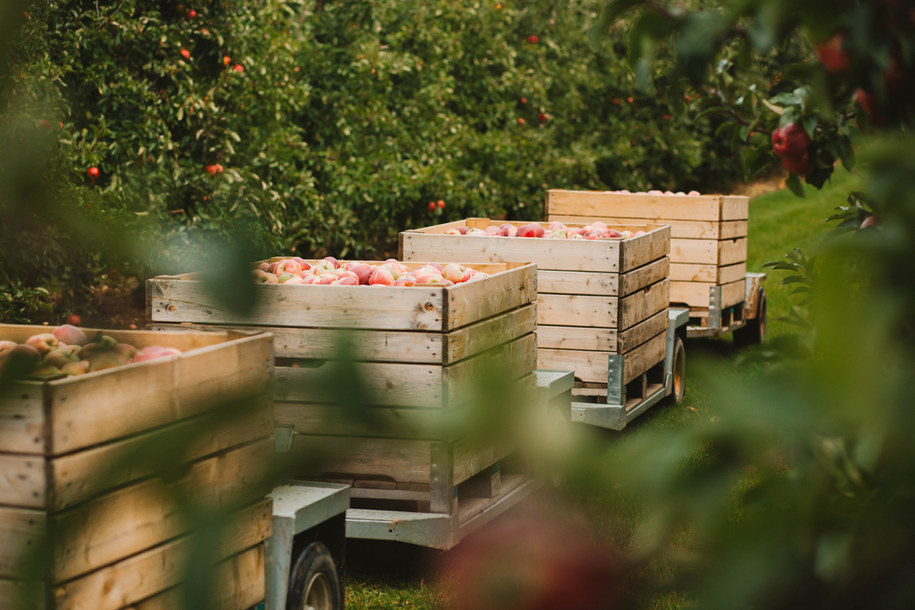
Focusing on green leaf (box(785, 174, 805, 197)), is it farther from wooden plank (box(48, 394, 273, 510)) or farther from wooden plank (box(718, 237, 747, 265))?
wooden plank (box(718, 237, 747, 265))

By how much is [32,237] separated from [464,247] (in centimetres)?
471

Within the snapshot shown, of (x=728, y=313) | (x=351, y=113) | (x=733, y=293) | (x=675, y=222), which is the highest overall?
(x=351, y=113)

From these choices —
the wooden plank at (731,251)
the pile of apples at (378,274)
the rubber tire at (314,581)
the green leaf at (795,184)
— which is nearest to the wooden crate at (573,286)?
the pile of apples at (378,274)

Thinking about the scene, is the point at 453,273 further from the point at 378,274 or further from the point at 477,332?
the point at 477,332

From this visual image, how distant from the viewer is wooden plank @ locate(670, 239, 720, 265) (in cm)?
727

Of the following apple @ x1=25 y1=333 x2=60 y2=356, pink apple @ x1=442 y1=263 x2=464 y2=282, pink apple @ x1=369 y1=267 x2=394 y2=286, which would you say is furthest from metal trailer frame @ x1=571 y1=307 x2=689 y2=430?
apple @ x1=25 y1=333 x2=60 y2=356

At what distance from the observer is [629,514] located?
0.48 m

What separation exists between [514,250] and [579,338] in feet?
1.74

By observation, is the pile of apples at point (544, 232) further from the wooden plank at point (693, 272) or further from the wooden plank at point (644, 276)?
the wooden plank at point (693, 272)

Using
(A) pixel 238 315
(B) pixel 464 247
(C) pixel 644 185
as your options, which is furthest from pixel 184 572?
(C) pixel 644 185

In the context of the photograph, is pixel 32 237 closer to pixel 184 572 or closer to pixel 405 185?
pixel 184 572

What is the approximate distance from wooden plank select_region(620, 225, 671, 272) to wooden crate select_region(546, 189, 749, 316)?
1039 mm

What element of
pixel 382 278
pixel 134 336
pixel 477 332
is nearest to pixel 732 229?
pixel 382 278

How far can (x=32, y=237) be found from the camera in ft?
1.73
